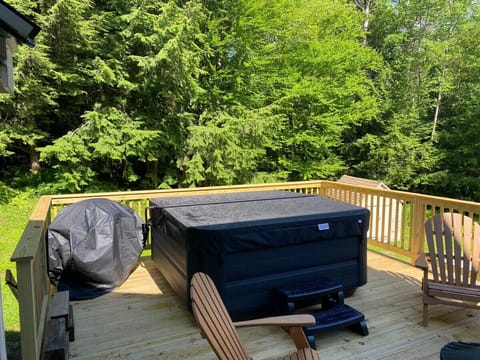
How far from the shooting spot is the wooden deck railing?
6.53ft

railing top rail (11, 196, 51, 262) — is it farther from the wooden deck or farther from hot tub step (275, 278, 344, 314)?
hot tub step (275, 278, 344, 314)

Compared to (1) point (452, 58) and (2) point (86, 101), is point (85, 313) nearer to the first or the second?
(2) point (86, 101)

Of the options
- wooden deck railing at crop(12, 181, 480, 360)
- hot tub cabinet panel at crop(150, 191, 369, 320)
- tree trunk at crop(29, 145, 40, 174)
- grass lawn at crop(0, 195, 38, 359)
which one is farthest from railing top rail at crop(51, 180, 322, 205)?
tree trunk at crop(29, 145, 40, 174)

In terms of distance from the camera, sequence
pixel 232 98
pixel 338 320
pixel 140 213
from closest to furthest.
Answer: pixel 338 320 → pixel 140 213 → pixel 232 98

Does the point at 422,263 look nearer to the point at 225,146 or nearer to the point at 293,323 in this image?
the point at 293,323

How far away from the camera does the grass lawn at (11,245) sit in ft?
11.7

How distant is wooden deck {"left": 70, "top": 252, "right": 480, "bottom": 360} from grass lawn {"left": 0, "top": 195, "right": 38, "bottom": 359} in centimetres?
74

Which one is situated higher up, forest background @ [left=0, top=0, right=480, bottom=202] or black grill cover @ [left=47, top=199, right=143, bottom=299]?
forest background @ [left=0, top=0, right=480, bottom=202]

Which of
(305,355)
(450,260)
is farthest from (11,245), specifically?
(450,260)

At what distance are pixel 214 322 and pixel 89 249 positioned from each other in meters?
2.33

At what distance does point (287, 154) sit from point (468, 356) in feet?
34.6

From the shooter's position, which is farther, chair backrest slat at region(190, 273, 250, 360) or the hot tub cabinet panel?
the hot tub cabinet panel

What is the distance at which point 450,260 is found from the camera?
11.0ft

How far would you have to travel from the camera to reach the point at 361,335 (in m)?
2.98
